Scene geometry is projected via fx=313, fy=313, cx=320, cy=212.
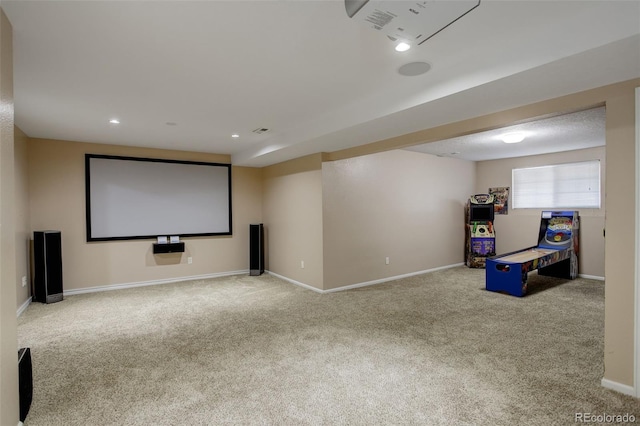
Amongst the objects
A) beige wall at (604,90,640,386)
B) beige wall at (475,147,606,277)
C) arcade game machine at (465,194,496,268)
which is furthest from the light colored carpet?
arcade game machine at (465,194,496,268)

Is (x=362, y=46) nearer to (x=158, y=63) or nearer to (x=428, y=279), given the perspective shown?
(x=158, y=63)

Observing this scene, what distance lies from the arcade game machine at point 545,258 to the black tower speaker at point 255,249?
4.31 metres

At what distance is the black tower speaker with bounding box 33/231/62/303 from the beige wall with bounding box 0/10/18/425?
3531 millimetres

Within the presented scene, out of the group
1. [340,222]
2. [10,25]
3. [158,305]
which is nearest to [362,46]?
[10,25]

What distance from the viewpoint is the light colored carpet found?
2.18 meters

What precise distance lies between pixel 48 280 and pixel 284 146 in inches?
162

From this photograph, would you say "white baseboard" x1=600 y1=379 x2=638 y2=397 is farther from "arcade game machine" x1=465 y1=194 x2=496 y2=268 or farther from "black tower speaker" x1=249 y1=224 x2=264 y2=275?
"black tower speaker" x1=249 y1=224 x2=264 y2=275

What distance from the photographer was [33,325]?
3842 millimetres

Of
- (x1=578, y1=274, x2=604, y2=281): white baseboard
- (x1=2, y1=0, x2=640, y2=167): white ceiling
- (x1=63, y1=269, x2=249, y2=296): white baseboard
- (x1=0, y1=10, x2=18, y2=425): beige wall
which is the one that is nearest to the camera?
(x1=0, y1=10, x2=18, y2=425): beige wall

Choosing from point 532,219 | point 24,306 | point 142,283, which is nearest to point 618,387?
point 532,219

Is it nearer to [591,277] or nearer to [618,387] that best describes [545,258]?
[591,277]

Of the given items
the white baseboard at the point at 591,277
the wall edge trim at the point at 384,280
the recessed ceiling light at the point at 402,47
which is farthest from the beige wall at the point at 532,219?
the recessed ceiling light at the point at 402,47

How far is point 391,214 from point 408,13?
15.3 ft

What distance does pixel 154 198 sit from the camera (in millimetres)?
5871
